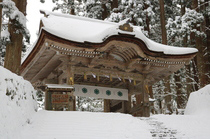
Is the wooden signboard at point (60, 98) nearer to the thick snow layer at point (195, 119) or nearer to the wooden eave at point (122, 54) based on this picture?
the wooden eave at point (122, 54)

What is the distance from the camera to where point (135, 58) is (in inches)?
506

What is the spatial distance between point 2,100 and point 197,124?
7.05 meters

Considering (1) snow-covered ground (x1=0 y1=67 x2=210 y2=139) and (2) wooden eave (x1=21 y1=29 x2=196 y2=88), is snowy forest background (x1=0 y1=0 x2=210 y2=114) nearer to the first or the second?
(2) wooden eave (x1=21 y1=29 x2=196 y2=88)

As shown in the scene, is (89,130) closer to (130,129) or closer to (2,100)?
(130,129)

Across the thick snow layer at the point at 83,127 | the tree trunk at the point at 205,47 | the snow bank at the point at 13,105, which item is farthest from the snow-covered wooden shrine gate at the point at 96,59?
the tree trunk at the point at 205,47

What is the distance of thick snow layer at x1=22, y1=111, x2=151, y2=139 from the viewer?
7.43 meters

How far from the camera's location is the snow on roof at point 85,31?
1178 centimetres

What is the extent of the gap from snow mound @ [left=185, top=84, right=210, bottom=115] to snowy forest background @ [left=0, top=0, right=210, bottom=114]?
152 inches

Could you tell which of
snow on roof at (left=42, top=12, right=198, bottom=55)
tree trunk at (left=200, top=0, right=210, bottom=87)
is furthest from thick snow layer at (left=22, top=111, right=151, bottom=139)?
tree trunk at (left=200, top=0, right=210, bottom=87)

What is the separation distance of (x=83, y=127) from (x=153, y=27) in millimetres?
18371

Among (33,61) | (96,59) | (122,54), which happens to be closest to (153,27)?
(122,54)

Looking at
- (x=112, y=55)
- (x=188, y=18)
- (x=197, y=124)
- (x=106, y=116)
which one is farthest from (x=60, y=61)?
(x=188, y=18)

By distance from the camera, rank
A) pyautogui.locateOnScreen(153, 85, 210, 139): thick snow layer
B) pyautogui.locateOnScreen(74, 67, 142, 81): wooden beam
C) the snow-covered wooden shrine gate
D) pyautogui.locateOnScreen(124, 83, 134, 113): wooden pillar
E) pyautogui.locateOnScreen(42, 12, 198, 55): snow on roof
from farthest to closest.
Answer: pyautogui.locateOnScreen(124, 83, 134, 113): wooden pillar → pyautogui.locateOnScreen(74, 67, 142, 81): wooden beam → pyautogui.locateOnScreen(42, 12, 198, 55): snow on roof → the snow-covered wooden shrine gate → pyautogui.locateOnScreen(153, 85, 210, 139): thick snow layer

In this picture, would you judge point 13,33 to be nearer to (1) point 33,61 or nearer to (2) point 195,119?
(1) point 33,61
